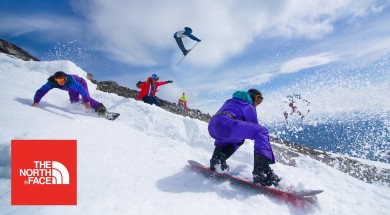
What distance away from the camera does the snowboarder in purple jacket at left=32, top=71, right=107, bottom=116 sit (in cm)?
876

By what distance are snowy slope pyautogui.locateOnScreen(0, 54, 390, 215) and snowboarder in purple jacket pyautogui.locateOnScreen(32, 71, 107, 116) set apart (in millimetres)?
496

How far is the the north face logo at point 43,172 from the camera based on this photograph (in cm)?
371

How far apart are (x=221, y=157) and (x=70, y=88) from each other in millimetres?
6699

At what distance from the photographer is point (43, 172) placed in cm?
457

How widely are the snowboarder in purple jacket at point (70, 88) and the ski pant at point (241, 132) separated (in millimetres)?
5626

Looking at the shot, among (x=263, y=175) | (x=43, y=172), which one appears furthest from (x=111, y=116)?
(x=263, y=175)

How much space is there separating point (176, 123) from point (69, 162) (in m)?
4.99

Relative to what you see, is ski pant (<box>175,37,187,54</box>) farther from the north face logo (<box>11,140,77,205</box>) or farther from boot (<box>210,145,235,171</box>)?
the north face logo (<box>11,140,77,205</box>)

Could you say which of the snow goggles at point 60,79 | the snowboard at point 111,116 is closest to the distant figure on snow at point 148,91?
the snowboard at point 111,116

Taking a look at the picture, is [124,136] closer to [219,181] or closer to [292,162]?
[219,181]

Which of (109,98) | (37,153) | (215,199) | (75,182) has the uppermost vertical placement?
(109,98)

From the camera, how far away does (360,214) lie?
199 inches

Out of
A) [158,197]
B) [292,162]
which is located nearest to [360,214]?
[292,162]

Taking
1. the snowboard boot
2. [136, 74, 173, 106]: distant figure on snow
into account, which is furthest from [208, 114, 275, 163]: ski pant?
[136, 74, 173, 106]: distant figure on snow
